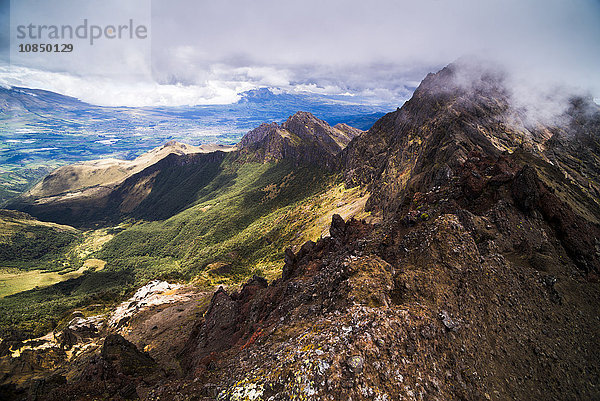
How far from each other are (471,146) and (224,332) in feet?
236

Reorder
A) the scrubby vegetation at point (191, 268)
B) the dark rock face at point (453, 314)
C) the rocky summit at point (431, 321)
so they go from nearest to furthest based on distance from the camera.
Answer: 1. the dark rock face at point (453, 314)
2. the rocky summit at point (431, 321)
3. the scrubby vegetation at point (191, 268)

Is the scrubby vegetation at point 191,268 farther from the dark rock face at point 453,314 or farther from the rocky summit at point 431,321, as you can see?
the dark rock face at point 453,314

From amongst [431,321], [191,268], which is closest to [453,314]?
[431,321]

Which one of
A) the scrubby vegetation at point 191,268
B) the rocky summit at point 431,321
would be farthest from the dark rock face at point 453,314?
the scrubby vegetation at point 191,268

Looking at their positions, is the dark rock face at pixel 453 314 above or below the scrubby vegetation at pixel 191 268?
above

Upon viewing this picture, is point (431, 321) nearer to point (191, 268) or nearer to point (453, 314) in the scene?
point (453, 314)

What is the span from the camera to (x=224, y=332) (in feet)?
116

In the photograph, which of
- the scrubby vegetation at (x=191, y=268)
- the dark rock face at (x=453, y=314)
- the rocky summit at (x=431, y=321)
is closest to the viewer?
the dark rock face at (x=453, y=314)

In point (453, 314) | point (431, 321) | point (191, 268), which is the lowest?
point (191, 268)

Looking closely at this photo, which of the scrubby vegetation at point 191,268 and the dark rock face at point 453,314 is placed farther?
the scrubby vegetation at point 191,268

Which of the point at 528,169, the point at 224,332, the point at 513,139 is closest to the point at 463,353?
the point at 528,169

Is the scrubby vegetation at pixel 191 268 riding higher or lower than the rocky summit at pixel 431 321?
lower

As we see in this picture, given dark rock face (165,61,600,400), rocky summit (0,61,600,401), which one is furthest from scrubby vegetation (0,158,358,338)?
dark rock face (165,61,600,400)

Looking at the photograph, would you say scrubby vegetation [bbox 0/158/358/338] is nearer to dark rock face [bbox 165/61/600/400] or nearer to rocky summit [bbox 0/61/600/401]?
rocky summit [bbox 0/61/600/401]
